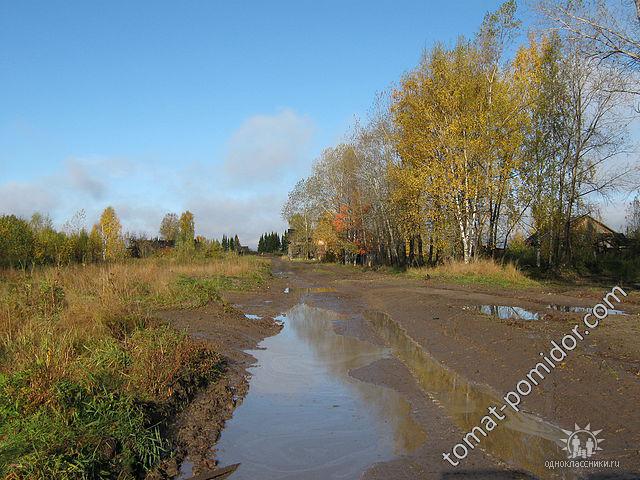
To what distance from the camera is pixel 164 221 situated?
102 meters

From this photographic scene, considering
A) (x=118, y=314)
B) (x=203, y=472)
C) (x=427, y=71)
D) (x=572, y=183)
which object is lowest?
(x=203, y=472)

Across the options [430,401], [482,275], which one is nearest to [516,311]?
[430,401]

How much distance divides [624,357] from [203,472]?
20.3 ft

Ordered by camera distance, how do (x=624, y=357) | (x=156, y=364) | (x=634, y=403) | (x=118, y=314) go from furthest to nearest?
(x=118, y=314), (x=624, y=357), (x=156, y=364), (x=634, y=403)

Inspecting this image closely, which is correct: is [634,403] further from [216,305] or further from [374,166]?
[374,166]

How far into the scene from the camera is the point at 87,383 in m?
5.14

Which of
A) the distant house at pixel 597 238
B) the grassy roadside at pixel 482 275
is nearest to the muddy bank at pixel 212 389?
the grassy roadside at pixel 482 275

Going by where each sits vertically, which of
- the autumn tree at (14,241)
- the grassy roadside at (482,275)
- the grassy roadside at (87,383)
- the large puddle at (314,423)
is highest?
the autumn tree at (14,241)

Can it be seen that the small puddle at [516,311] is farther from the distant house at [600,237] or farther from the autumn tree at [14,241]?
the distant house at [600,237]

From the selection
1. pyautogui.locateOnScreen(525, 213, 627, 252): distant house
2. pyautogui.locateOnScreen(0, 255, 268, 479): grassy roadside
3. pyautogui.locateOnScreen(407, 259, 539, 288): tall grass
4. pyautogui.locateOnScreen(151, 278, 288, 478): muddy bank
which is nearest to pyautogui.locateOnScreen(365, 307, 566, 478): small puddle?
pyautogui.locateOnScreen(151, 278, 288, 478): muddy bank

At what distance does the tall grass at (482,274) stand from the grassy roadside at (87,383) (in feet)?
52.2

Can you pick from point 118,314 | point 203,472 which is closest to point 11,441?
point 203,472

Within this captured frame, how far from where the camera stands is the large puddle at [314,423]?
4.91 meters

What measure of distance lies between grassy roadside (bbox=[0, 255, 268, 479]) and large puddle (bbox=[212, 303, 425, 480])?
2.84 feet
